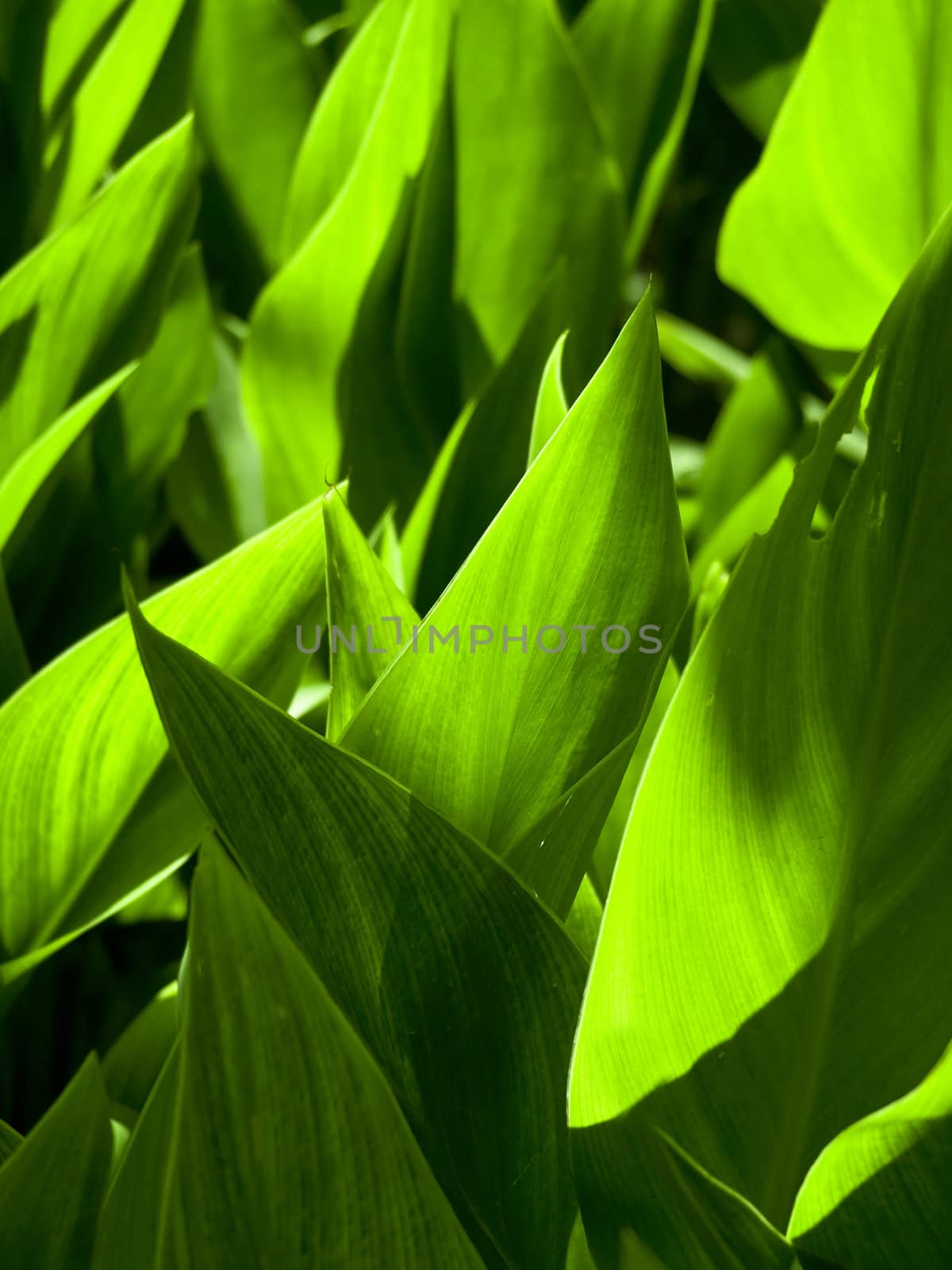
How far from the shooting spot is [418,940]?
0.27 m

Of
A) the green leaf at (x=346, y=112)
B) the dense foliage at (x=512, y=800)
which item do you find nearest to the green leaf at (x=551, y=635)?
the dense foliage at (x=512, y=800)

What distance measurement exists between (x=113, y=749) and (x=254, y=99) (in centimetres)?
44

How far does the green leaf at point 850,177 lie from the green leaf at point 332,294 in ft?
0.50

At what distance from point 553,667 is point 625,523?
0.13 ft

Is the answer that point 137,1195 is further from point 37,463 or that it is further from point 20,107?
point 20,107

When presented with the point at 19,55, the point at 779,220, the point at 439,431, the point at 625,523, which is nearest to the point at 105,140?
the point at 19,55

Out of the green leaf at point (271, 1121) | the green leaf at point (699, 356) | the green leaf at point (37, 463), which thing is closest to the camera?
the green leaf at point (271, 1121)

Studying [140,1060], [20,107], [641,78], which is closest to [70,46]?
[20,107]

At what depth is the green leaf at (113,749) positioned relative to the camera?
0.39 metres

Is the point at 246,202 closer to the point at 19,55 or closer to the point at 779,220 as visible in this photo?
the point at 19,55

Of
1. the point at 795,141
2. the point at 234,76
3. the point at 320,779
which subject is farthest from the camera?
the point at 234,76

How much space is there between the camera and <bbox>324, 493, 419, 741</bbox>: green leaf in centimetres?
32

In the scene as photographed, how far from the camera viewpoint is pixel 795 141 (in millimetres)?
549

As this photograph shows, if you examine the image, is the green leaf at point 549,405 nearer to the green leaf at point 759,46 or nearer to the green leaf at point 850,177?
the green leaf at point 850,177
